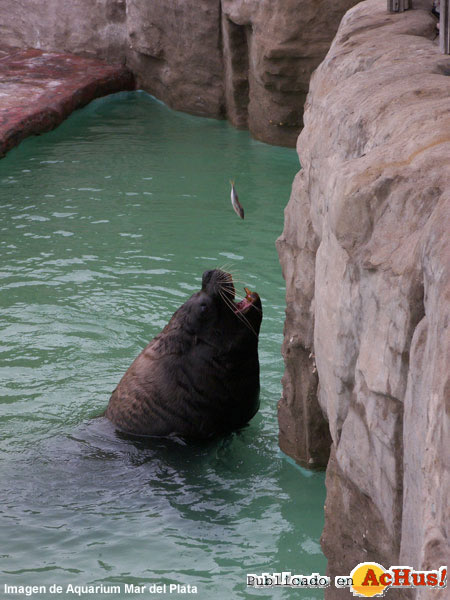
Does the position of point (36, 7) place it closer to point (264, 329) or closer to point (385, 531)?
point (264, 329)

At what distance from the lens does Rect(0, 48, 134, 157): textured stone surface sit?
1186cm

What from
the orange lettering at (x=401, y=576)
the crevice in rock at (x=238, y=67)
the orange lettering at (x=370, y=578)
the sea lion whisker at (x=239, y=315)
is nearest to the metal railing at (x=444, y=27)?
the sea lion whisker at (x=239, y=315)

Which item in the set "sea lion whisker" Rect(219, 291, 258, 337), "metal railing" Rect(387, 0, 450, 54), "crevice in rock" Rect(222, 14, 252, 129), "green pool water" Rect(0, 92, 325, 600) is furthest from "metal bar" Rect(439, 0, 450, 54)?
"crevice in rock" Rect(222, 14, 252, 129)

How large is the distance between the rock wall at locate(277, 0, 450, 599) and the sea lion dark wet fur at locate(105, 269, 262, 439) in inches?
36.6

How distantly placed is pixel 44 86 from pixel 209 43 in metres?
2.56

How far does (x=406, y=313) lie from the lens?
90.3 inches

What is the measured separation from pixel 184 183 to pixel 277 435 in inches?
216

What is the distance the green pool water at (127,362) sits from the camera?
4.02 m

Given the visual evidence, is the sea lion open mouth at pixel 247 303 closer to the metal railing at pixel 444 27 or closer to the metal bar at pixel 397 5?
the metal railing at pixel 444 27

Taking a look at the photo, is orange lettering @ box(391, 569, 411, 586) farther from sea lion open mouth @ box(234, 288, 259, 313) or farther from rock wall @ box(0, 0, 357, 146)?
rock wall @ box(0, 0, 357, 146)

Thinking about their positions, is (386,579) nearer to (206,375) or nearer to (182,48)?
(206,375)

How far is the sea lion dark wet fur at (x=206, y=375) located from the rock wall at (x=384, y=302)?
93 cm

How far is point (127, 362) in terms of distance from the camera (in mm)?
6160

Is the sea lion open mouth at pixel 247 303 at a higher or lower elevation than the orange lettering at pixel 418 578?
lower
